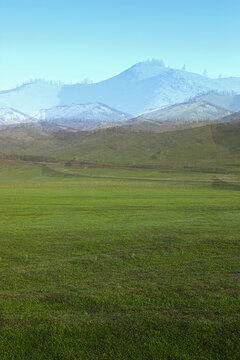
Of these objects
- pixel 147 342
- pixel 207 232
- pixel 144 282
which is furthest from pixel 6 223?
pixel 147 342

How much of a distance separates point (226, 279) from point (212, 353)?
6985 millimetres

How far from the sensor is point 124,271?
759 inches

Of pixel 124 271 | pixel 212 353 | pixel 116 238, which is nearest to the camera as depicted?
pixel 212 353

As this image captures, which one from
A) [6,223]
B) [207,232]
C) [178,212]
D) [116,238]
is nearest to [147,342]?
[116,238]

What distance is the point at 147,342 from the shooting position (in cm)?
1171

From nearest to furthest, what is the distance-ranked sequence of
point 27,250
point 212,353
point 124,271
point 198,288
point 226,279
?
1. point 212,353
2. point 198,288
3. point 226,279
4. point 124,271
5. point 27,250

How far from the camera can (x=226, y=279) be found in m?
17.8

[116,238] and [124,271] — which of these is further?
[116,238]

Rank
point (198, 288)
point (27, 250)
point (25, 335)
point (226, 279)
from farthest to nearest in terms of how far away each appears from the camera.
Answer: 1. point (27, 250)
2. point (226, 279)
3. point (198, 288)
4. point (25, 335)

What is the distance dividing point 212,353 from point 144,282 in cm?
636

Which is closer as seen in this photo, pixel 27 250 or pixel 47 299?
pixel 47 299

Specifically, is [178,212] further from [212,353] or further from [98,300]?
[212,353]

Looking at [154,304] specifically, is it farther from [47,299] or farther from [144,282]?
[47,299]

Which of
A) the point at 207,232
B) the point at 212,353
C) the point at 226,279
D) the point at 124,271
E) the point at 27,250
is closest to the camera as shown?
the point at 212,353
